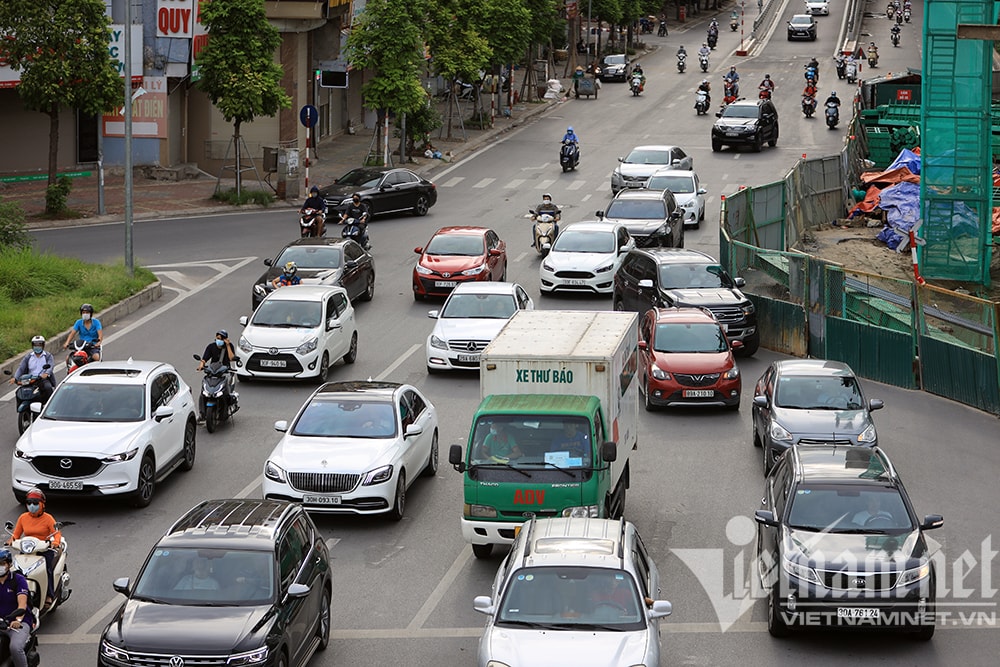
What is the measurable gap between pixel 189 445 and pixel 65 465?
259cm

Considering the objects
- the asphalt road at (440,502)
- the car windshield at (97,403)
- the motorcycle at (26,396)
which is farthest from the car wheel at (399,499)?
the motorcycle at (26,396)

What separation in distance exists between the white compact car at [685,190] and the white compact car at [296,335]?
667 inches

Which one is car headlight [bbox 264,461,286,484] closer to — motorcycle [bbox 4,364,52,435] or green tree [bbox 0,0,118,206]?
motorcycle [bbox 4,364,52,435]

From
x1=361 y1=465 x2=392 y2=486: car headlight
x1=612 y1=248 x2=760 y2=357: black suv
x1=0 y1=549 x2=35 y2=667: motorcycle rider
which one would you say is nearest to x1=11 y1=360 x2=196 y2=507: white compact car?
x1=361 y1=465 x2=392 y2=486: car headlight

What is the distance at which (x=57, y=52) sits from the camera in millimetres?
39875

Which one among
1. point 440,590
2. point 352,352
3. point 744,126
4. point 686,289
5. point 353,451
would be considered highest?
point 744,126

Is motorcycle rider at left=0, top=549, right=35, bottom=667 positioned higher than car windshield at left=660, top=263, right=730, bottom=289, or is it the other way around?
car windshield at left=660, top=263, right=730, bottom=289

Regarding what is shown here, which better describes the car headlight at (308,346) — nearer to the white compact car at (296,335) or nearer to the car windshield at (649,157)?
the white compact car at (296,335)

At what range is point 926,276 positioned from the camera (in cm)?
3875

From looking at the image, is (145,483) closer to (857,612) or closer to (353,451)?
(353,451)

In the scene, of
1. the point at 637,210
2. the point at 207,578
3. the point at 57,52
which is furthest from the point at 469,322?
the point at 57,52

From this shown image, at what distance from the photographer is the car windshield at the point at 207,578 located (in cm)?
1270

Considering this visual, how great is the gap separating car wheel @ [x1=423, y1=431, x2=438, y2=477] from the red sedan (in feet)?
38.8

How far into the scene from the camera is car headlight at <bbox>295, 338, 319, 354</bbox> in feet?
83.6
